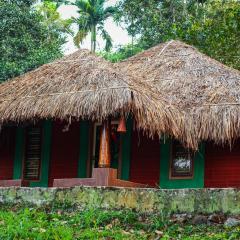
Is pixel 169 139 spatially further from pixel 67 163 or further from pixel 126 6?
pixel 126 6

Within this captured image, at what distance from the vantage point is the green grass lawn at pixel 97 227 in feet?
28.9

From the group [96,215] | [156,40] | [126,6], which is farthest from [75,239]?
[126,6]

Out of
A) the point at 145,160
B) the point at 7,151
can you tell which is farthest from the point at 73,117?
the point at 7,151

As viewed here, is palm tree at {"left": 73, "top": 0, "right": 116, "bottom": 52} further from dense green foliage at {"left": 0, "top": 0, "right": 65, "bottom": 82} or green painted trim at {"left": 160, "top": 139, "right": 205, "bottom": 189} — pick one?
green painted trim at {"left": 160, "top": 139, "right": 205, "bottom": 189}

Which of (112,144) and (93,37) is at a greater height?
(93,37)

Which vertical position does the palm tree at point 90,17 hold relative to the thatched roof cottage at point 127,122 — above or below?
above

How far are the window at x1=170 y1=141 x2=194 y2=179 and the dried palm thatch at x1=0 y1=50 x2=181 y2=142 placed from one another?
4.57ft

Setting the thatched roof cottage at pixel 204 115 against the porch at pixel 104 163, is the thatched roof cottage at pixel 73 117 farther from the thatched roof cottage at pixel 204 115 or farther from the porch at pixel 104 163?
the thatched roof cottage at pixel 204 115

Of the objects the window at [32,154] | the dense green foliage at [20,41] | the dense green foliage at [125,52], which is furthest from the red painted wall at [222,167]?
the dense green foliage at [125,52]

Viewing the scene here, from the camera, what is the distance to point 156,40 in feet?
92.8

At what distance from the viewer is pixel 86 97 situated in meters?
12.7

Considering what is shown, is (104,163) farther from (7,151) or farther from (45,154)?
(7,151)

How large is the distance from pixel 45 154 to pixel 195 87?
442 centimetres

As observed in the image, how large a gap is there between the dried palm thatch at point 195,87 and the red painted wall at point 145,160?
1326 mm
